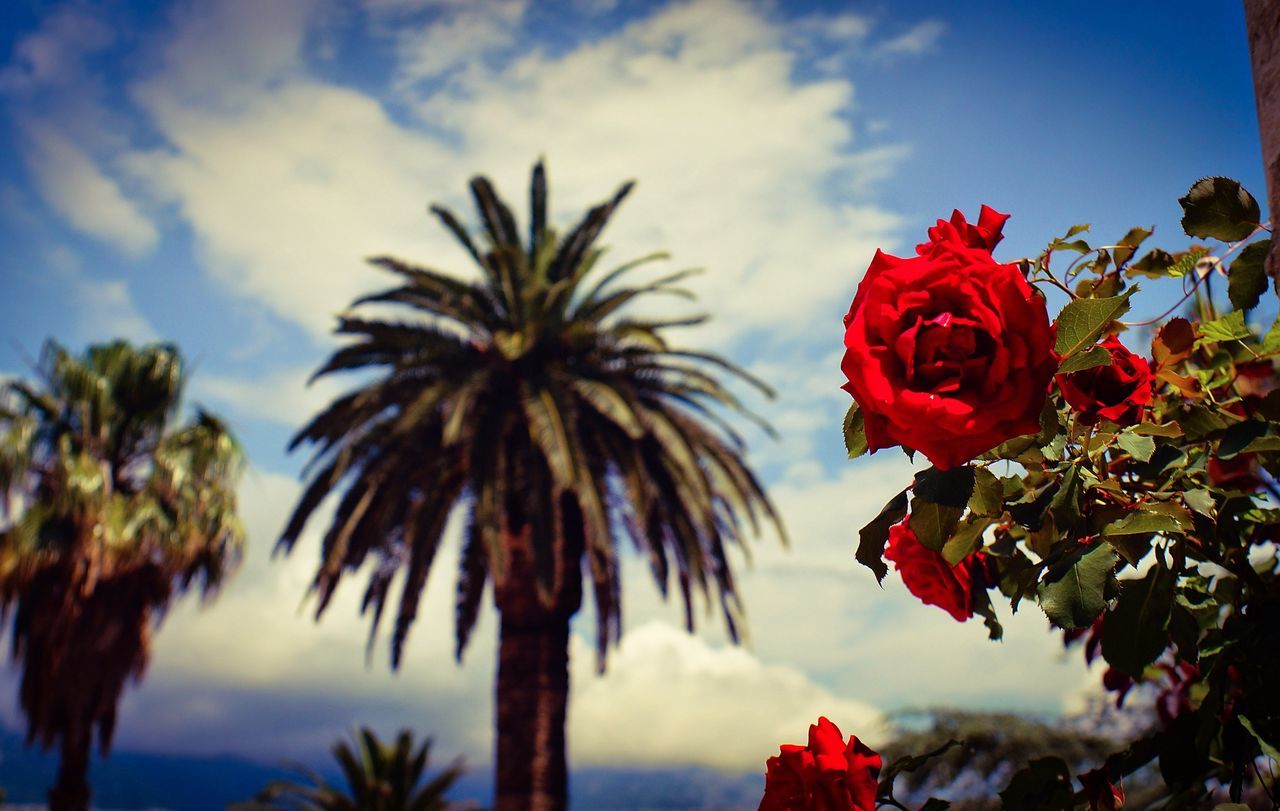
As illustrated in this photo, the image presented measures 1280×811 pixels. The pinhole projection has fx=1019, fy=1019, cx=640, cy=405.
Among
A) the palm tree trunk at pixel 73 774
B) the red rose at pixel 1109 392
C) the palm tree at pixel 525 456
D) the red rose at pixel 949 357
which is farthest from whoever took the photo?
the palm tree trunk at pixel 73 774

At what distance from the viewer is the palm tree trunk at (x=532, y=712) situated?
420 inches

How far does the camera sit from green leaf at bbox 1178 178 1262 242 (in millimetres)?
1289

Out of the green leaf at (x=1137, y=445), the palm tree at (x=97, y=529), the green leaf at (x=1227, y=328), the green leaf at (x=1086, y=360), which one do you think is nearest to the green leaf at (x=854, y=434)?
the green leaf at (x=1086, y=360)

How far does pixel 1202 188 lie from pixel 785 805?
947mm

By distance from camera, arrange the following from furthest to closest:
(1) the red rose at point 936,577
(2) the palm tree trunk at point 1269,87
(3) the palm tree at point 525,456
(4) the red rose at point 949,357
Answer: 1. (3) the palm tree at point 525,456
2. (1) the red rose at point 936,577
3. (2) the palm tree trunk at point 1269,87
4. (4) the red rose at point 949,357

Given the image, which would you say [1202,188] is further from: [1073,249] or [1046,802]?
[1046,802]

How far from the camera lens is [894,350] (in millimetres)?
977

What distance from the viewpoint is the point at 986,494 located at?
1.18 m

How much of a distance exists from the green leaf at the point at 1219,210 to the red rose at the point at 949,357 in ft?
1.52

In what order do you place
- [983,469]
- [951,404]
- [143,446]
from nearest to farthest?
[951,404] → [983,469] → [143,446]

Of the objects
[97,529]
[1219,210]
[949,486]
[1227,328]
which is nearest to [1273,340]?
[1227,328]

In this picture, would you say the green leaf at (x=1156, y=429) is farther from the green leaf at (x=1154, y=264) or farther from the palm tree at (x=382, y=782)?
the palm tree at (x=382, y=782)

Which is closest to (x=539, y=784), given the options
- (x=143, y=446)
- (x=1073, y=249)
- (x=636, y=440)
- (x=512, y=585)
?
(x=512, y=585)

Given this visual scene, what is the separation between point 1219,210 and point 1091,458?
0.37m
